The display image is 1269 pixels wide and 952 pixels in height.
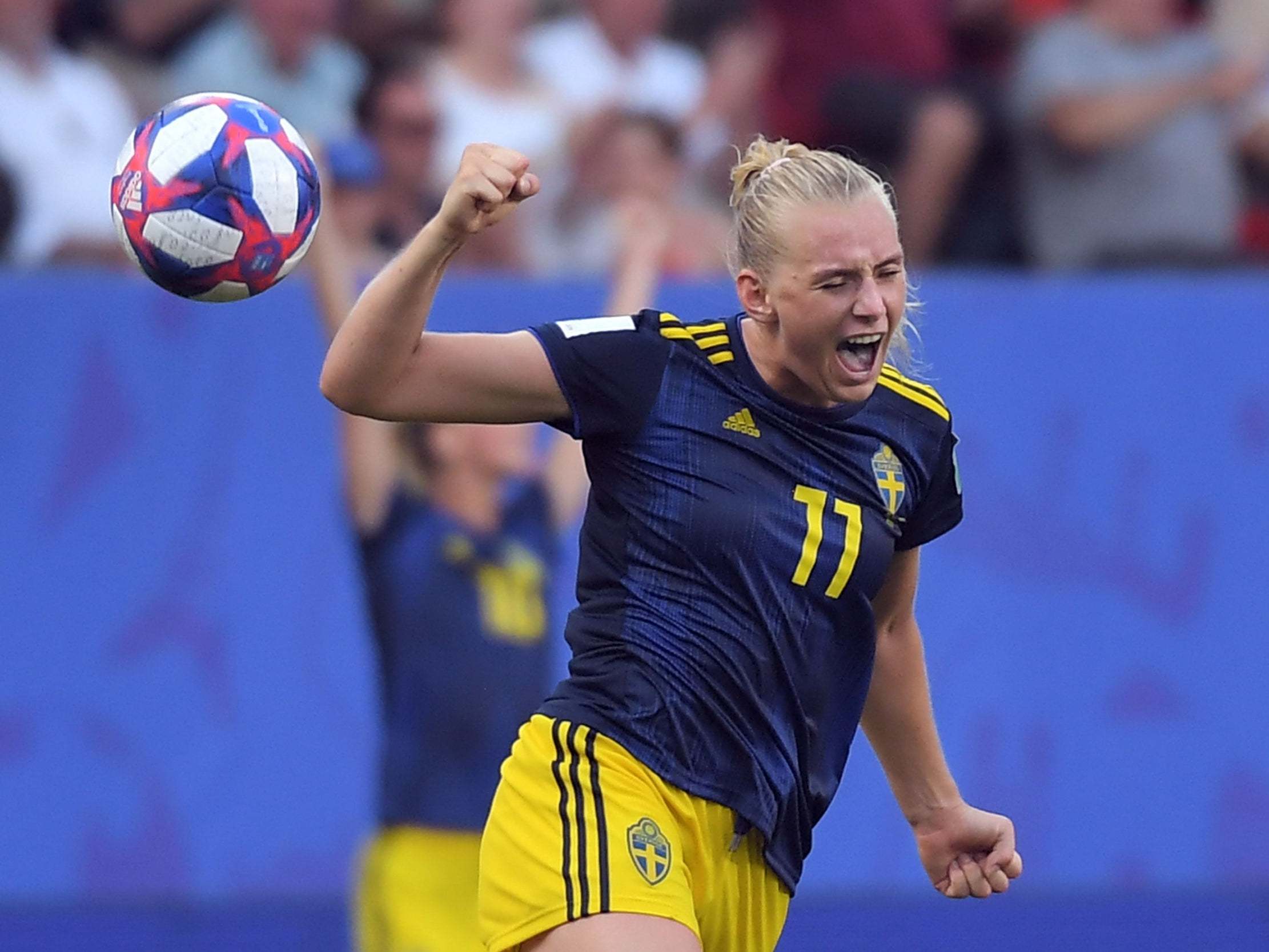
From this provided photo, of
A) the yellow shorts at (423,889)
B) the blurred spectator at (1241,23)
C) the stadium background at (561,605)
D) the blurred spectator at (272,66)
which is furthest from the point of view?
the blurred spectator at (1241,23)

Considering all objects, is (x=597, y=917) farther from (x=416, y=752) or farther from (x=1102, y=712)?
(x=1102, y=712)

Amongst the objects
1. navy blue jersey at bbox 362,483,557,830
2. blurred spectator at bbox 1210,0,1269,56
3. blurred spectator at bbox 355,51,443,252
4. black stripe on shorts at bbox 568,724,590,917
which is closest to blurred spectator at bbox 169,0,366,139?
blurred spectator at bbox 355,51,443,252

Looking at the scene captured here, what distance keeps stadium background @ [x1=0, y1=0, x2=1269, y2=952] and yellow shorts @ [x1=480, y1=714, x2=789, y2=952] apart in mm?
3540

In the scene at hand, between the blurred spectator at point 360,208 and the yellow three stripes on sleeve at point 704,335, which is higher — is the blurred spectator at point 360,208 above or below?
above

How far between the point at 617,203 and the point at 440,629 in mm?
2773

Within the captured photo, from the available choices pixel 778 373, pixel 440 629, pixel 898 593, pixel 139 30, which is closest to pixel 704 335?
pixel 778 373

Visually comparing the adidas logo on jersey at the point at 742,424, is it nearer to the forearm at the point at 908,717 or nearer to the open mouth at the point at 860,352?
the open mouth at the point at 860,352

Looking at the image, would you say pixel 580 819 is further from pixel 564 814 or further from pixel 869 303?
pixel 869 303

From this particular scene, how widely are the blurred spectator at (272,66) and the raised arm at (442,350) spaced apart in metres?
4.64

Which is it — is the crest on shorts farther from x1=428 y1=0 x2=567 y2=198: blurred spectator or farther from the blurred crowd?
x1=428 y1=0 x2=567 y2=198: blurred spectator

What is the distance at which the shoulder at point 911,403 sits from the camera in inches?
168

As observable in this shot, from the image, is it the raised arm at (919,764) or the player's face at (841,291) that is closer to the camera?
the player's face at (841,291)

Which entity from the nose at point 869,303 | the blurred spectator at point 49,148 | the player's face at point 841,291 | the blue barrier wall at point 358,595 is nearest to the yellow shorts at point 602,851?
the player's face at point 841,291

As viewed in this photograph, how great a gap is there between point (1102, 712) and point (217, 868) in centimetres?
326
